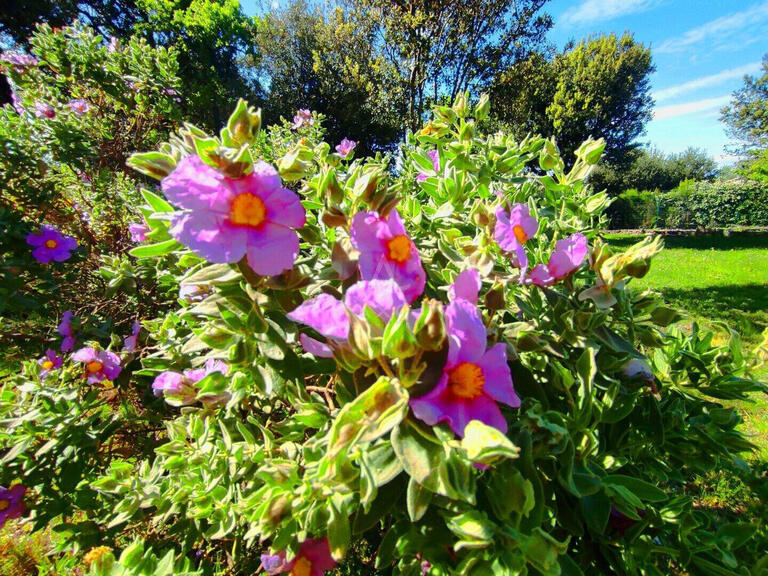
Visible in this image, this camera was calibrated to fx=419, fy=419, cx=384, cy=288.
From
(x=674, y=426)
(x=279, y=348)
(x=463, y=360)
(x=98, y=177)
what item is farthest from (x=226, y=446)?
(x=98, y=177)

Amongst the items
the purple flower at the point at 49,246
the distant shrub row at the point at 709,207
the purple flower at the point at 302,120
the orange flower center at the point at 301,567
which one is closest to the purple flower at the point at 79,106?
the purple flower at the point at 49,246

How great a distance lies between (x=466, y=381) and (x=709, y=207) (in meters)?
20.3

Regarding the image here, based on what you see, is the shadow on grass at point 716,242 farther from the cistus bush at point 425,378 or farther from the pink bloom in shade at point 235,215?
the pink bloom in shade at point 235,215

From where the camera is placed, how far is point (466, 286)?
71cm

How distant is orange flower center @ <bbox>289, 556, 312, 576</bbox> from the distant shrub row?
64.4 ft

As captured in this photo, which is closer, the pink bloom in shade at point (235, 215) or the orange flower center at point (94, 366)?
the pink bloom in shade at point (235, 215)

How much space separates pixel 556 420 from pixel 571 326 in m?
0.23

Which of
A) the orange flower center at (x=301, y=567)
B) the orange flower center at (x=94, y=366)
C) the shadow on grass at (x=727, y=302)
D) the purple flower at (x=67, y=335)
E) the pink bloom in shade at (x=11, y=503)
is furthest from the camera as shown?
the shadow on grass at (x=727, y=302)

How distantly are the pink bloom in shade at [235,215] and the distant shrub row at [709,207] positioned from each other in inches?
776

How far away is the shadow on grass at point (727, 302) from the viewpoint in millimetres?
5535

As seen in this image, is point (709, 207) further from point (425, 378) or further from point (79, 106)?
point (425, 378)

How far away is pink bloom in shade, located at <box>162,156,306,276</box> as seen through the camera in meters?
0.62

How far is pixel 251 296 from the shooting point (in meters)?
0.70

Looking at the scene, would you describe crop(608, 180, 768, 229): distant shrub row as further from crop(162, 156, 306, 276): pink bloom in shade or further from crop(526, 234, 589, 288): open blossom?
crop(162, 156, 306, 276): pink bloom in shade
